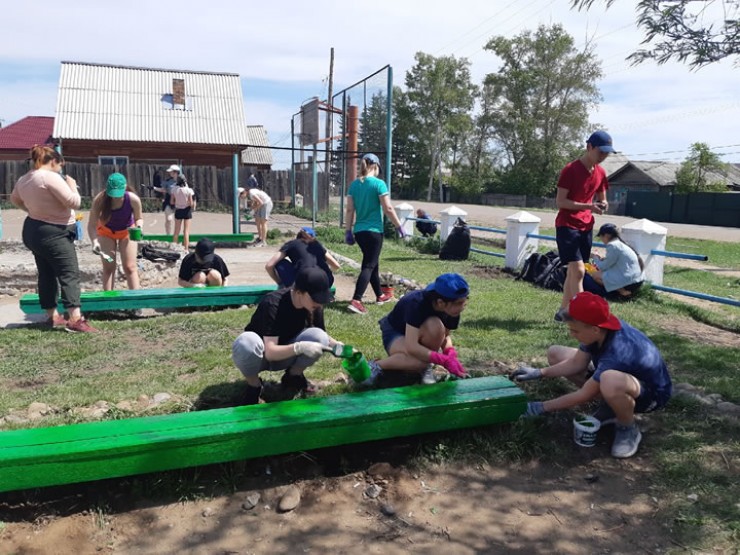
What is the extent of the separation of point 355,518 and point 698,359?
333cm

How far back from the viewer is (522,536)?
2.57 m

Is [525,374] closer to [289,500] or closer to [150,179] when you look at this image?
[289,500]

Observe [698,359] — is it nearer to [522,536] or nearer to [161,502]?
[522,536]

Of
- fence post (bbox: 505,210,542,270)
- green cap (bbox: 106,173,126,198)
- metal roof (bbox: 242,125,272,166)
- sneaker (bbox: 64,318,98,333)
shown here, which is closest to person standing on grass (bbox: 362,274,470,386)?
sneaker (bbox: 64,318,98,333)

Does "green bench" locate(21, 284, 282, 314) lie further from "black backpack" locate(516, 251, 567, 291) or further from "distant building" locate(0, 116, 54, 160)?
"distant building" locate(0, 116, 54, 160)

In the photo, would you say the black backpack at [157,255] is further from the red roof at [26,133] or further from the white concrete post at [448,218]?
the red roof at [26,133]

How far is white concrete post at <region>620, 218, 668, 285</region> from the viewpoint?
7707 mm

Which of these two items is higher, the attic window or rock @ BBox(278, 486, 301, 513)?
the attic window

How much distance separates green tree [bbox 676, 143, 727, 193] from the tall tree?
74.2 feet

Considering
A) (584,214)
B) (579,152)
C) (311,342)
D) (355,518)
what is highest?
(579,152)

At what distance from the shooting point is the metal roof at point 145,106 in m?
26.6

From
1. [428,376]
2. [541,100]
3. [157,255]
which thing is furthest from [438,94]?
[428,376]

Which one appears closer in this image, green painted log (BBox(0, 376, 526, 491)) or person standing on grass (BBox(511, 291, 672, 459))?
green painted log (BBox(0, 376, 526, 491))

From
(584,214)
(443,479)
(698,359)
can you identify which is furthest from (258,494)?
(584,214)
